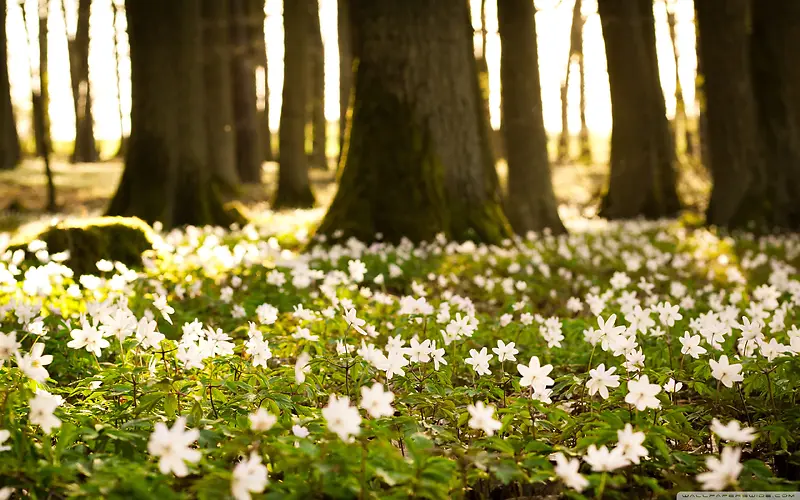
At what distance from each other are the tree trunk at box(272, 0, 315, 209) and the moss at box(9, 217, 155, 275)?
35.9 feet

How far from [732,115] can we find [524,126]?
3603 mm

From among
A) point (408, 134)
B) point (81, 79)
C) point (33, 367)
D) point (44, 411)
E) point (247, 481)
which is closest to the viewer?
point (247, 481)

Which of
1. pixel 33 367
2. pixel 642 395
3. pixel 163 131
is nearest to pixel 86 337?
pixel 33 367

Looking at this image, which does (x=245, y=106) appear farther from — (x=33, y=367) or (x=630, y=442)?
(x=630, y=442)

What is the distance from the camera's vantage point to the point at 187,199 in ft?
39.5

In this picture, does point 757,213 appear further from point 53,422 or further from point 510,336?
point 53,422

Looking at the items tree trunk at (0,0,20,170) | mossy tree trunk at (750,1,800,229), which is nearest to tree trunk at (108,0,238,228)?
mossy tree trunk at (750,1,800,229)

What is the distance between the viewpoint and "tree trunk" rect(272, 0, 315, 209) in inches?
711

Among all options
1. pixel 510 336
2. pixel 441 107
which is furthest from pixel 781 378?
pixel 441 107

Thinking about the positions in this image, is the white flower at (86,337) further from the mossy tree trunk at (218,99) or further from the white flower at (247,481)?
the mossy tree trunk at (218,99)

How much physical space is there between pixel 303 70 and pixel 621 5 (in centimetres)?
786

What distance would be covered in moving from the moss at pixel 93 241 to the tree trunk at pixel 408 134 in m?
2.48

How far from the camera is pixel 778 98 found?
11.8 meters

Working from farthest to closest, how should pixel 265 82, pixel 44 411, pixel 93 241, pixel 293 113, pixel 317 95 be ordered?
pixel 265 82 → pixel 317 95 → pixel 293 113 → pixel 93 241 → pixel 44 411
